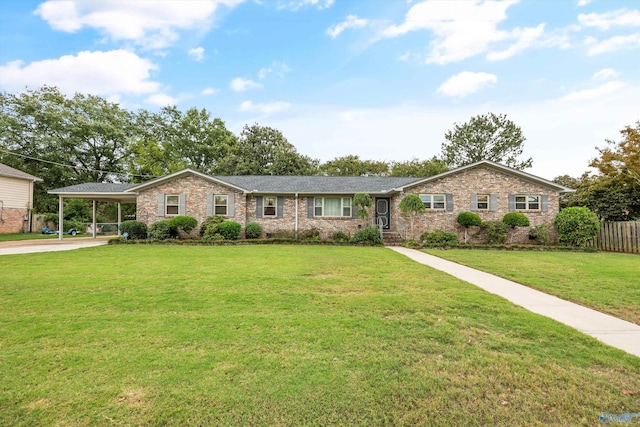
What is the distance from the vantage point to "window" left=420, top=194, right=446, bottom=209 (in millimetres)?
17703

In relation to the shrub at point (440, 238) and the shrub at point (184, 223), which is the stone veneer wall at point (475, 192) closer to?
the shrub at point (440, 238)

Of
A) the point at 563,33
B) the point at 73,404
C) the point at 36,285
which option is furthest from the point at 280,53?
the point at 73,404

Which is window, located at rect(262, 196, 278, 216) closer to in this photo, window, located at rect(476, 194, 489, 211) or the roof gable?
the roof gable

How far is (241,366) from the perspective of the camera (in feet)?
10.0

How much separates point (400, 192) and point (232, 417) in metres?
16.7

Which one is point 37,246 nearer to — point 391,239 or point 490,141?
point 391,239

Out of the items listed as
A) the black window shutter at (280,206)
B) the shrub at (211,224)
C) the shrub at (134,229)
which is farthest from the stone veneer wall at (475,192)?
the shrub at (134,229)

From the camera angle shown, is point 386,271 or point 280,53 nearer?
point 386,271

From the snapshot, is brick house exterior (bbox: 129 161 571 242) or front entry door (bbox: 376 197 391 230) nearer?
brick house exterior (bbox: 129 161 571 242)

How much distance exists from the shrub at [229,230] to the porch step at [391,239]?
325 inches

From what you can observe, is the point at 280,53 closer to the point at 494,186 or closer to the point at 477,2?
the point at 477,2

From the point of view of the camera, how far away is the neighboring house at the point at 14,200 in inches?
923

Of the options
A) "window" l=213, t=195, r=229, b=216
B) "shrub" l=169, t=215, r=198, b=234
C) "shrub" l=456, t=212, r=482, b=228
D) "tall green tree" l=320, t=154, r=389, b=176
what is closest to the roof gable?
"shrub" l=456, t=212, r=482, b=228

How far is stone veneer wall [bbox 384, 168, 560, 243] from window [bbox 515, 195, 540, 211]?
24cm
